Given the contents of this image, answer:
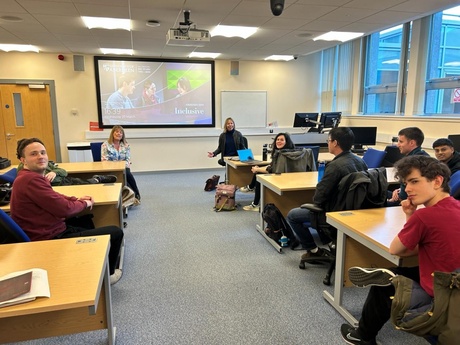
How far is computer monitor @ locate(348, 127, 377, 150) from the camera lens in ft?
18.6

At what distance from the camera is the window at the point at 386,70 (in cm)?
582

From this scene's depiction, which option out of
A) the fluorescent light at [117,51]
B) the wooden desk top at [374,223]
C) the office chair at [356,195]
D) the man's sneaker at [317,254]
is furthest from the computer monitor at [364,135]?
the fluorescent light at [117,51]

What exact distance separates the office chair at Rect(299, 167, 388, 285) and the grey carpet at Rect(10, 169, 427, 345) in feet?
1.49

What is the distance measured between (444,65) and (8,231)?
6194 millimetres

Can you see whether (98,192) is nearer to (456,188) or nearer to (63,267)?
(63,267)

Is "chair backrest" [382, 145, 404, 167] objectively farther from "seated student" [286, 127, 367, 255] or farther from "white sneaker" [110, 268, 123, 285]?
"white sneaker" [110, 268, 123, 285]

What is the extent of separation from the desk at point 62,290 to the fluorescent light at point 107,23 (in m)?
3.62

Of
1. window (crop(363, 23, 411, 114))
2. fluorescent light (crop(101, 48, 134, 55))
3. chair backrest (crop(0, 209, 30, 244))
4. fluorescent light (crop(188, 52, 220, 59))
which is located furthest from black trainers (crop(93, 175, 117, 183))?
window (crop(363, 23, 411, 114))

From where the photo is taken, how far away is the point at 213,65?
757 cm

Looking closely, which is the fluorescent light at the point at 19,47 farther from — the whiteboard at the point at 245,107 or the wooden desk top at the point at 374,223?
the wooden desk top at the point at 374,223

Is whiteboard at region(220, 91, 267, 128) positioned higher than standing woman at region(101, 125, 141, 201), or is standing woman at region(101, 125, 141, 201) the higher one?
whiteboard at region(220, 91, 267, 128)

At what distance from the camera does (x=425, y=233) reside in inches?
58.9

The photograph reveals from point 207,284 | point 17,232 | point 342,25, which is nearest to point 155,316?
point 207,284

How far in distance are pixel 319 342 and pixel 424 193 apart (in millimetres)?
1118
